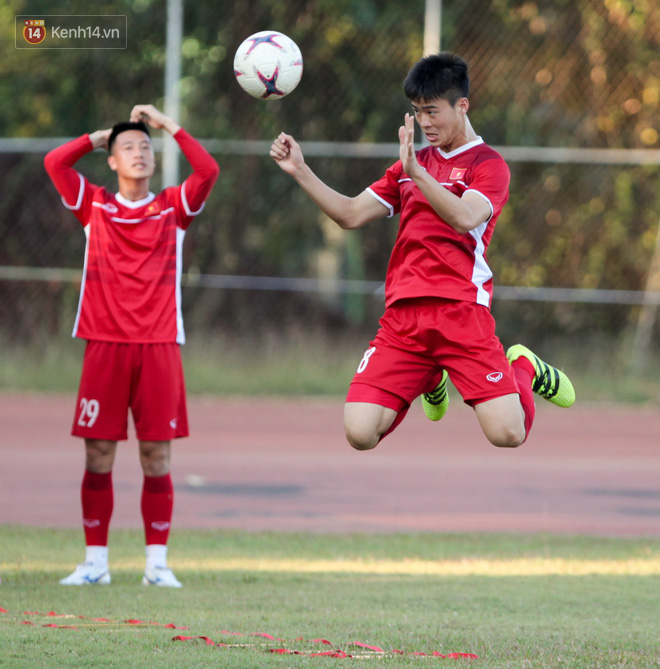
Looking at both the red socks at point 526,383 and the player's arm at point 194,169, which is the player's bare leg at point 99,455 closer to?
the player's arm at point 194,169

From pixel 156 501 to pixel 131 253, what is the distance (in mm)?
1283

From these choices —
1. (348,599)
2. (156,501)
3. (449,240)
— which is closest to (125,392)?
(156,501)

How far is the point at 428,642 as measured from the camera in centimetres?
463

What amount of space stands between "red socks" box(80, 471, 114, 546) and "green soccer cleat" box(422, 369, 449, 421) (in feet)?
5.55

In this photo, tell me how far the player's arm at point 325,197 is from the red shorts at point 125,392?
1188mm

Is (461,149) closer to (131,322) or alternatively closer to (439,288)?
(439,288)

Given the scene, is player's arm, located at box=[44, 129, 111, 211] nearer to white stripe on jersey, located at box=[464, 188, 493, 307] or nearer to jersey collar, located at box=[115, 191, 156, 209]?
jersey collar, located at box=[115, 191, 156, 209]

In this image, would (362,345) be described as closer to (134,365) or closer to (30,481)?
(30,481)

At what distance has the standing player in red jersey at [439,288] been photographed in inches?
199

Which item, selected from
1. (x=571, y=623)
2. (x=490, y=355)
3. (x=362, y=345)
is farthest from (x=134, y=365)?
(x=362, y=345)

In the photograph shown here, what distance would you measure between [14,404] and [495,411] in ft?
28.8

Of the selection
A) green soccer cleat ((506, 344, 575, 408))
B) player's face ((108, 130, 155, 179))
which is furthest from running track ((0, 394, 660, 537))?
player's face ((108, 130, 155, 179))

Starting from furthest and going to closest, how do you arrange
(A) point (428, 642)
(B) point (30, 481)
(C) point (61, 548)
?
1. (B) point (30, 481)
2. (C) point (61, 548)
3. (A) point (428, 642)

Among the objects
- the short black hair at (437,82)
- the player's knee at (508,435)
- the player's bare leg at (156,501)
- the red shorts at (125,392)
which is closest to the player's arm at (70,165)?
the red shorts at (125,392)
